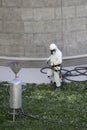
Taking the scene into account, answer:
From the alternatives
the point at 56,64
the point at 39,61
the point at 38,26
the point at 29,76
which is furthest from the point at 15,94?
the point at 38,26

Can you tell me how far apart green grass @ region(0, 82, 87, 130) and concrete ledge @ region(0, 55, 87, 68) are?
1.76m

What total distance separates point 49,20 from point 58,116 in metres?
5.13

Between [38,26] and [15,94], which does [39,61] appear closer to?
[38,26]

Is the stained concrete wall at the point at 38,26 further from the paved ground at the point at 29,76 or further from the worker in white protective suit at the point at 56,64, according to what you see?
the worker in white protective suit at the point at 56,64

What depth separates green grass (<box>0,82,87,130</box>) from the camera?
1044cm

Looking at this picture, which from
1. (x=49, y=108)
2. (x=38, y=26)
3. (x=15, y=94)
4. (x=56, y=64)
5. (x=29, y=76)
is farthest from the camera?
(x=38, y=26)

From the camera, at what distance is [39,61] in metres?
15.4

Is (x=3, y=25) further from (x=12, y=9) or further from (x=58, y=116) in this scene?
(x=58, y=116)

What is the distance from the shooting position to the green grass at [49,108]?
1044 centimetres

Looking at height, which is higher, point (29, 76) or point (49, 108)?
point (29, 76)

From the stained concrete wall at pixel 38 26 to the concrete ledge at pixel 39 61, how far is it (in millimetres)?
203

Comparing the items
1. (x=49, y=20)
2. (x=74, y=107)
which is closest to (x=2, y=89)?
(x=74, y=107)

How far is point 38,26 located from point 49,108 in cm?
449

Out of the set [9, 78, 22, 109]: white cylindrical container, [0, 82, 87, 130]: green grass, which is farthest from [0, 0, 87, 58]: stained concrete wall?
[9, 78, 22, 109]: white cylindrical container
